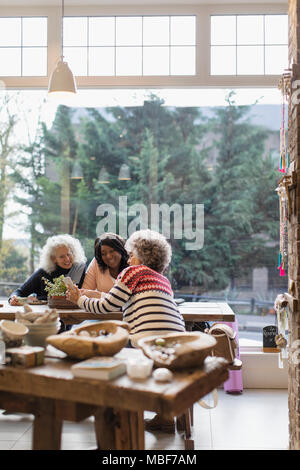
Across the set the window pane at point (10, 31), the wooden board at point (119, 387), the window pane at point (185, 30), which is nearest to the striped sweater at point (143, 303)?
the wooden board at point (119, 387)

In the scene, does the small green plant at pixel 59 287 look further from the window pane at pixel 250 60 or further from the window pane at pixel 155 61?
the window pane at pixel 250 60

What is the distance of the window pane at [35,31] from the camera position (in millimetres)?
4449

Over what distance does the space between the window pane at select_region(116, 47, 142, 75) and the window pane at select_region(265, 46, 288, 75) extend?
111 cm

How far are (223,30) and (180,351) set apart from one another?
3387 millimetres

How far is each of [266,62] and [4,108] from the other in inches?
95.2

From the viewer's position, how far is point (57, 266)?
4.03 meters

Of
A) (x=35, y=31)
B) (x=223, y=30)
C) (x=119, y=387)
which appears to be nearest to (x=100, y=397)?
(x=119, y=387)

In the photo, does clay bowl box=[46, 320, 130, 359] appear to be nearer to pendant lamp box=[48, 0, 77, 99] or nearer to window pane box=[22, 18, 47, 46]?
pendant lamp box=[48, 0, 77, 99]

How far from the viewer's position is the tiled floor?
9.71 ft

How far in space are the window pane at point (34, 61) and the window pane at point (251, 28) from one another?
1725 millimetres

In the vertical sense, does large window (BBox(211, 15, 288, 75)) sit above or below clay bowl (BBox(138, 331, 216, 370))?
above

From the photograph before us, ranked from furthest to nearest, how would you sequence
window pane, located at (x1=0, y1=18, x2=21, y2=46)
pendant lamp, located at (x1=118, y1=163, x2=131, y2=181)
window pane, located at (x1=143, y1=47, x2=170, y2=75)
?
pendant lamp, located at (x1=118, y1=163, x2=131, y2=181) < window pane, located at (x1=0, y1=18, x2=21, y2=46) < window pane, located at (x1=143, y1=47, x2=170, y2=75)

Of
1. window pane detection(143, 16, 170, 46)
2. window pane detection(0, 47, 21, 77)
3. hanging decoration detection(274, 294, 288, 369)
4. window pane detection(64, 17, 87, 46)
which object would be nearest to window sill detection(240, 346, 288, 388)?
hanging decoration detection(274, 294, 288, 369)

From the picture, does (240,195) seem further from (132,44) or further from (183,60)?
(132,44)
